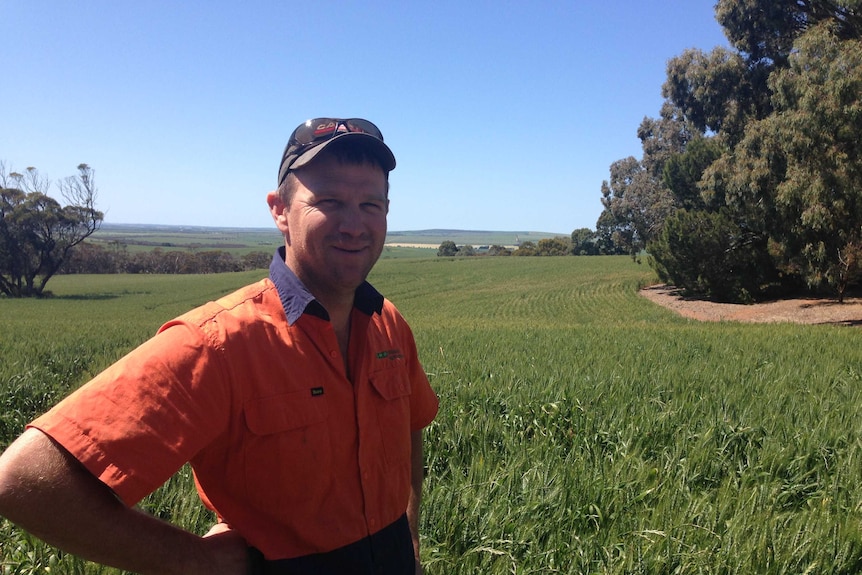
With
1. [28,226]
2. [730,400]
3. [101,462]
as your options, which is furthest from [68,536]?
[28,226]

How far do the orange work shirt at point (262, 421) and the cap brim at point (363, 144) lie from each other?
0.31 m

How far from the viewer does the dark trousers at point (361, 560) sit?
1316 millimetres

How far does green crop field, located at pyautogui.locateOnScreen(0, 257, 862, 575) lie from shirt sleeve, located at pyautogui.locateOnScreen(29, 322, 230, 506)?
136 cm

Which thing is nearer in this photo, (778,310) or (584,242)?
(778,310)

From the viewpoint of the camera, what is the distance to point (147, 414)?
1.09 meters

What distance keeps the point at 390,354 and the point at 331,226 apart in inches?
18.0

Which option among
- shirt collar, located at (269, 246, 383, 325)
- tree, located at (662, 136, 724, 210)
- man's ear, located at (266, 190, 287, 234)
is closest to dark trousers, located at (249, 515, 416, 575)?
shirt collar, located at (269, 246, 383, 325)

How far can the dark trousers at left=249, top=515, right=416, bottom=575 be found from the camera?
1.32 m

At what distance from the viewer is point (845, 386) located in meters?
5.25

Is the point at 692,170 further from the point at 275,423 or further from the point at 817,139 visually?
the point at 275,423

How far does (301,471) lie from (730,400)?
14.2ft

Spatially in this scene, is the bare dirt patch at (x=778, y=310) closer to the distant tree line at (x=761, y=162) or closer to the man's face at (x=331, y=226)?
the distant tree line at (x=761, y=162)

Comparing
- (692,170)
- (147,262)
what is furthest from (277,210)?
(147,262)

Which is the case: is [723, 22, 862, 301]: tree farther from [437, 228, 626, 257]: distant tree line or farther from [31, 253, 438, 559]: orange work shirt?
[437, 228, 626, 257]: distant tree line
